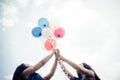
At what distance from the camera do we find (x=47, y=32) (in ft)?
14.0

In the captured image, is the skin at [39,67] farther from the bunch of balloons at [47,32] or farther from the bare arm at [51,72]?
the bunch of balloons at [47,32]

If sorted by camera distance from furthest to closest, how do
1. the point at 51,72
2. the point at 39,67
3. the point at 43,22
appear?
the point at 43,22 < the point at 51,72 < the point at 39,67

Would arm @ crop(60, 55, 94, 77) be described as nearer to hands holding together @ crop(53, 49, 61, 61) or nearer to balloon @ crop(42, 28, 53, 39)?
hands holding together @ crop(53, 49, 61, 61)

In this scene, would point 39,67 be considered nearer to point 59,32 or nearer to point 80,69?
point 80,69

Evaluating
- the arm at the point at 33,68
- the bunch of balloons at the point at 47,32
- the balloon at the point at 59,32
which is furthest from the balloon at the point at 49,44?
the arm at the point at 33,68

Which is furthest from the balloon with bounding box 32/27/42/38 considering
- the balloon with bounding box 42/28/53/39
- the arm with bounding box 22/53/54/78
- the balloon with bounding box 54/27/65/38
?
the arm with bounding box 22/53/54/78

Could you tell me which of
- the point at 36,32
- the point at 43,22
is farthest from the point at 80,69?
the point at 43,22

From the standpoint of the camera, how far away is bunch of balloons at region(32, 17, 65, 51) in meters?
4.23

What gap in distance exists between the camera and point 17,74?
322 cm

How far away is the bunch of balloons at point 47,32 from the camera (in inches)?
167

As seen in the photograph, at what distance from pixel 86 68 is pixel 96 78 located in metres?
0.31

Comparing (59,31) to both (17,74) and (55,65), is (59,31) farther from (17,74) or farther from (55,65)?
(17,74)

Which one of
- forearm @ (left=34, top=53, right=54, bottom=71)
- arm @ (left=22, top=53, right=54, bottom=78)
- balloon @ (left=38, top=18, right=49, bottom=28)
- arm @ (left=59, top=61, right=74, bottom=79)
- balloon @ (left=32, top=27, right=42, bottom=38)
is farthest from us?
balloon @ (left=38, top=18, right=49, bottom=28)

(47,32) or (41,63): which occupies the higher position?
(47,32)
